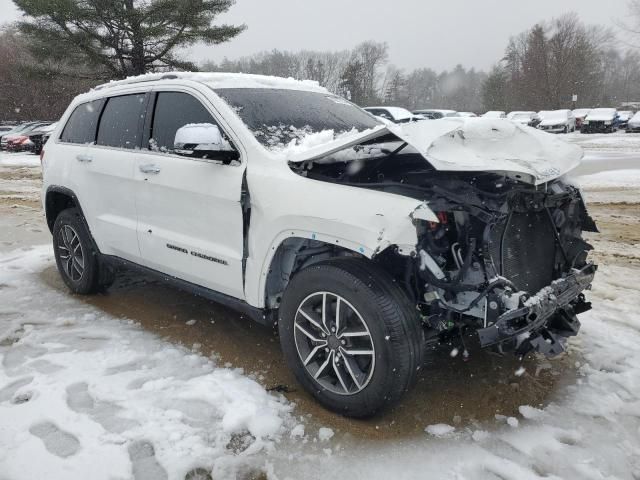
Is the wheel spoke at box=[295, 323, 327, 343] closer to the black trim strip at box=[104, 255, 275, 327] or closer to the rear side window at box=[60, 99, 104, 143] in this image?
the black trim strip at box=[104, 255, 275, 327]

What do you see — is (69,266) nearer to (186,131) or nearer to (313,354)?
(186,131)

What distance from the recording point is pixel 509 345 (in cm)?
277

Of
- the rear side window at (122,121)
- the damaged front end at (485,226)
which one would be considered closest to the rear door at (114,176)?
the rear side window at (122,121)

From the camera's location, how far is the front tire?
2596 mm

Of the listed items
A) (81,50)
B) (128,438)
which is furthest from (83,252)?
(81,50)

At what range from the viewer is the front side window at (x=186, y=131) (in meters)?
3.08

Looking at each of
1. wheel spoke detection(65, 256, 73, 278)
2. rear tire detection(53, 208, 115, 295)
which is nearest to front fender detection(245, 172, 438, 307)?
rear tire detection(53, 208, 115, 295)

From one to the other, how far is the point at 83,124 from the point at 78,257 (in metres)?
1.21

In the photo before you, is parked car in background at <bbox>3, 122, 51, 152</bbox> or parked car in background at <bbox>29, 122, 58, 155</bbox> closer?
parked car in background at <bbox>29, 122, 58, 155</bbox>

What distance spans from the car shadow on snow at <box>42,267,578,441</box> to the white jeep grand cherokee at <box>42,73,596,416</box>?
20 cm

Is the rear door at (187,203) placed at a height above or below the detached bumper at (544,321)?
above

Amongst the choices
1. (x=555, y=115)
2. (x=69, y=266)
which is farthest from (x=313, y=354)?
(x=555, y=115)

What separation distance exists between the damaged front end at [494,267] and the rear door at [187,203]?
3.95 ft

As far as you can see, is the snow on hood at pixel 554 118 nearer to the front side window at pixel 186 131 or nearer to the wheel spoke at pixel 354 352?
the front side window at pixel 186 131
